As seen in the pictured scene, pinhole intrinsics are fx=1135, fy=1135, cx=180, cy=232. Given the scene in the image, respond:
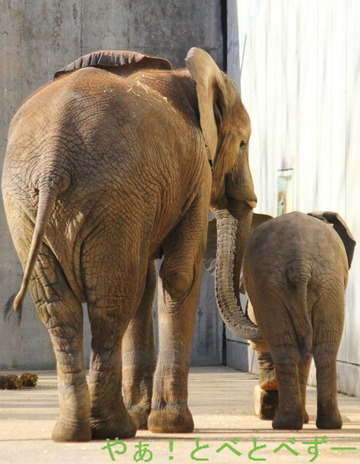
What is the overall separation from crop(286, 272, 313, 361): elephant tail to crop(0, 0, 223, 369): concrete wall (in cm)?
602

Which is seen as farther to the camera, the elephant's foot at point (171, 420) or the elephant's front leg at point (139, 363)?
the elephant's front leg at point (139, 363)

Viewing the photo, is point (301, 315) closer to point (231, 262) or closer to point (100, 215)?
point (231, 262)

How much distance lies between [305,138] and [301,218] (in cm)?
348

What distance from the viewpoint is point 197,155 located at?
19.4 feet

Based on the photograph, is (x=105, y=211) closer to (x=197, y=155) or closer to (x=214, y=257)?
(x=197, y=155)

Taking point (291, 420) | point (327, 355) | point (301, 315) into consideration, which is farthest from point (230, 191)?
point (291, 420)

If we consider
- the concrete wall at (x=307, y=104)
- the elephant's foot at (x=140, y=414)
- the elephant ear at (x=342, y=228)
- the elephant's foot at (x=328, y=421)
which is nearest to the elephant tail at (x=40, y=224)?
the elephant's foot at (x=140, y=414)

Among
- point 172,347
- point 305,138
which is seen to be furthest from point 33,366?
point 172,347

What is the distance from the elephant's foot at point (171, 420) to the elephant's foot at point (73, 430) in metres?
0.70

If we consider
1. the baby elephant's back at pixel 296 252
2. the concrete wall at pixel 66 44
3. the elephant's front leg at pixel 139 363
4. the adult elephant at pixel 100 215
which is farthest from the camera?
the concrete wall at pixel 66 44

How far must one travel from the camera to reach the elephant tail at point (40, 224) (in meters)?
4.89

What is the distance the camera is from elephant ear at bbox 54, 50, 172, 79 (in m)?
5.98

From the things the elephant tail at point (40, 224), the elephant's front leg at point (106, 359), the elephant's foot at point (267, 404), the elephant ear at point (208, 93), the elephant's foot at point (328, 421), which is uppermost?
the elephant ear at point (208, 93)

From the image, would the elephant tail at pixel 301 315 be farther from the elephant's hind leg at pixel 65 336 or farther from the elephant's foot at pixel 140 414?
the elephant's hind leg at pixel 65 336
